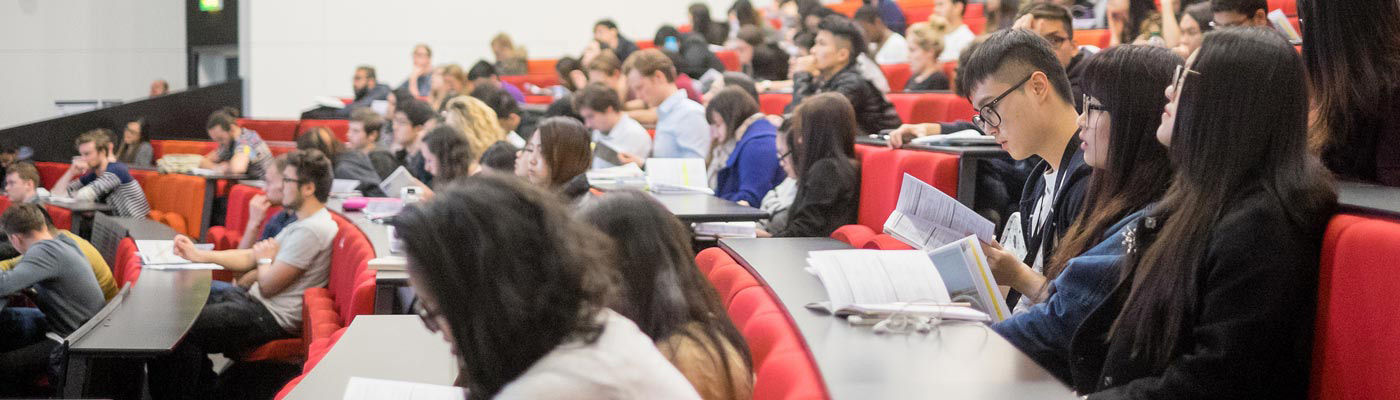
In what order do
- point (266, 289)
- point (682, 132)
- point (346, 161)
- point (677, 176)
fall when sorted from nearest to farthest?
point (266, 289), point (677, 176), point (682, 132), point (346, 161)

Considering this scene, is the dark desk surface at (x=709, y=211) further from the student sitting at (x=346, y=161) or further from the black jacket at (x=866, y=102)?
the student sitting at (x=346, y=161)

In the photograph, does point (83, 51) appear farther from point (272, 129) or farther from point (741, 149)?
point (741, 149)

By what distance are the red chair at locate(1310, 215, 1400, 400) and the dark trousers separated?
3780 millimetres

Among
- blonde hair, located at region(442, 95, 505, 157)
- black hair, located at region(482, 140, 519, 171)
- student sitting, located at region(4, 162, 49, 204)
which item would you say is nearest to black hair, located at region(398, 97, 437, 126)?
blonde hair, located at region(442, 95, 505, 157)

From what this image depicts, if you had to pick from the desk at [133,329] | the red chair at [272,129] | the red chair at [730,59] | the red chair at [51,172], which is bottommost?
the red chair at [51,172]

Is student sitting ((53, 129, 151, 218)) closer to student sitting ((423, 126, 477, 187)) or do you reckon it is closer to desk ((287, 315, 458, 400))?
student sitting ((423, 126, 477, 187))

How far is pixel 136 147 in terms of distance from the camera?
34.0 ft

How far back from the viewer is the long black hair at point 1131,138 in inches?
68.4

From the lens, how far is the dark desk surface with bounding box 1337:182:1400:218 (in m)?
1.47

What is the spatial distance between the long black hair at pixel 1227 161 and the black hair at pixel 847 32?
3.63 meters

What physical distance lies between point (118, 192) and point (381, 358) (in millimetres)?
6765

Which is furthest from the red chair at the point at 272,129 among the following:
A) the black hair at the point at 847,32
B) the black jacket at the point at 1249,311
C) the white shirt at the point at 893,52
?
the black jacket at the point at 1249,311

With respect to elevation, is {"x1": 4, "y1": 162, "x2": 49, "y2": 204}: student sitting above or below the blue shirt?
below

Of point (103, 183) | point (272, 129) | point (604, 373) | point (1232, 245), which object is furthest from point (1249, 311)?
point (272, 129)
